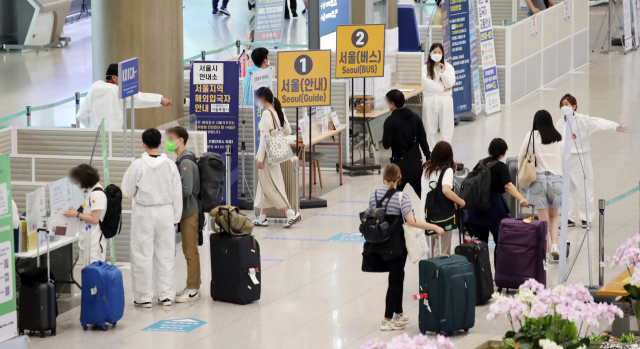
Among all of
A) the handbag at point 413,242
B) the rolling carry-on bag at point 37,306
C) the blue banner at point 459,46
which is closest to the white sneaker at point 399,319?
the handbag at point 413,242

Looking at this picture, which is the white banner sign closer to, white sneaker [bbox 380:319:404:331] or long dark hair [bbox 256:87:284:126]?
long dark hair [bbox 256:87:284:126]

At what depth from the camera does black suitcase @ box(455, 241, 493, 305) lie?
7.56 meters

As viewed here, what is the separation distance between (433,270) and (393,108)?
3.32 metres

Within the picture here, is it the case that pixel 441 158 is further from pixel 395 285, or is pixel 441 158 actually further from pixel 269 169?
pixel 269 169

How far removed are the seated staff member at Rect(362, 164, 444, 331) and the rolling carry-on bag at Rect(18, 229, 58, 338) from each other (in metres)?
2.44

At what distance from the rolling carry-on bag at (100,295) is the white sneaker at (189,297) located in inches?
31.4

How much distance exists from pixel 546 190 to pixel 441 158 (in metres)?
1.37

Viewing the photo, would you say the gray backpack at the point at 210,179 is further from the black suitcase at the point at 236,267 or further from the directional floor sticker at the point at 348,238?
the directional floor sticker at the point at 348,238

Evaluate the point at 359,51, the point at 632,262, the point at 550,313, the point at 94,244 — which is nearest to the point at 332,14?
the point at 359,51

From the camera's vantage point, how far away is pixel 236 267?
786cm

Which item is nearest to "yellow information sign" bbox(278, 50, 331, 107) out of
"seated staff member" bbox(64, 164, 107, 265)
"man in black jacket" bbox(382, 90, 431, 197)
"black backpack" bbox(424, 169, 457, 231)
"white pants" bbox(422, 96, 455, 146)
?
"white pants" bbox(422, 96, 455, 146)

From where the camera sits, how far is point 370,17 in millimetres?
16406

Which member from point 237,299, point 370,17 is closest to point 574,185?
point 237,299

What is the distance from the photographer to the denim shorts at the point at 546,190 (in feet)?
28.1
